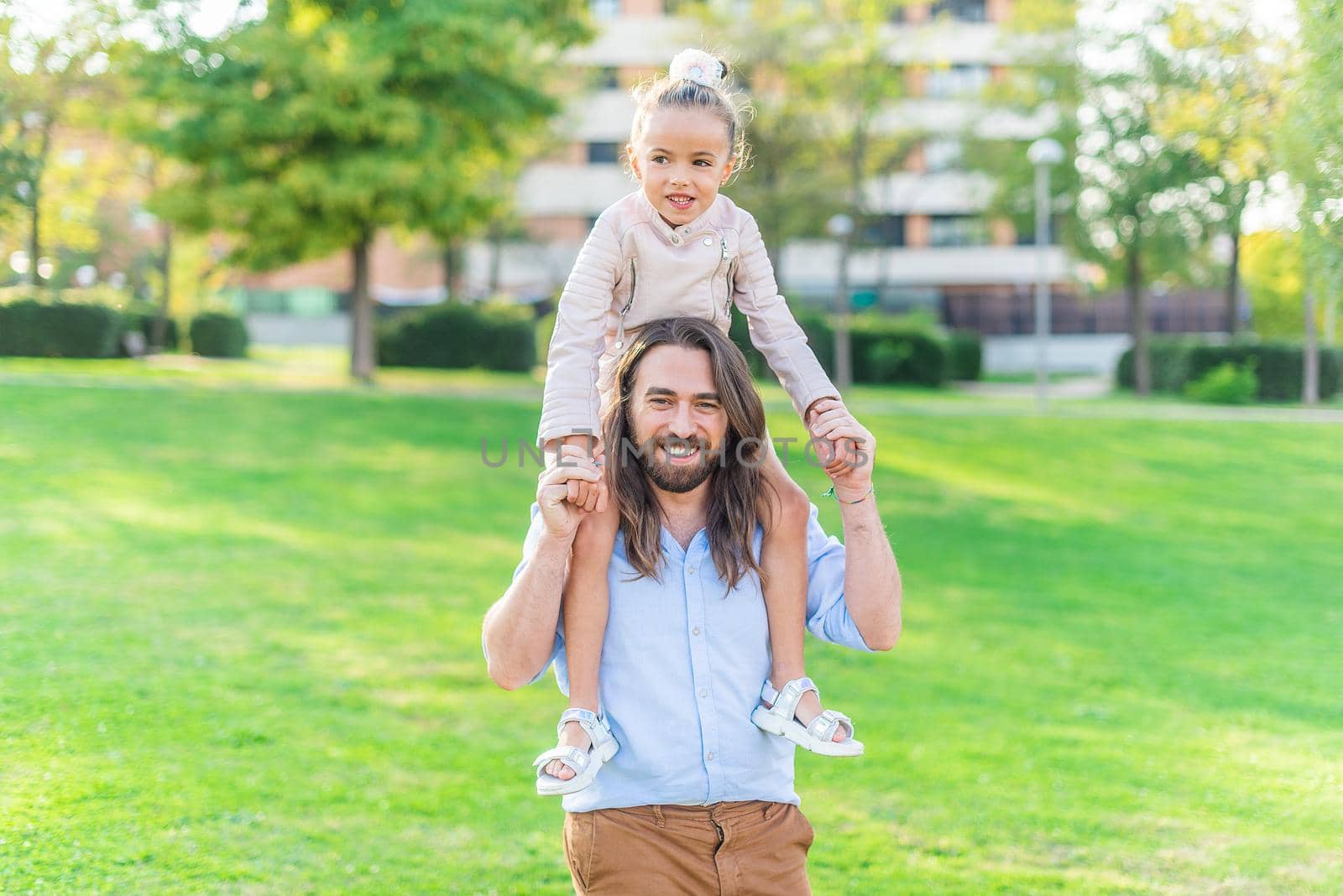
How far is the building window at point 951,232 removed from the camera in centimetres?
4688

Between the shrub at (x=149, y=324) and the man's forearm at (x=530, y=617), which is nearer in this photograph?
the man's forearm at (x=530, y=617)

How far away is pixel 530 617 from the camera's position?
245cm

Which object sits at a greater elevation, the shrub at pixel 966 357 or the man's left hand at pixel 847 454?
the shrub at pixel 966 357

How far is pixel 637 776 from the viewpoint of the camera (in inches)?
100

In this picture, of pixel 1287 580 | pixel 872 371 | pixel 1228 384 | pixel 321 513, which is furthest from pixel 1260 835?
pixel 872 371

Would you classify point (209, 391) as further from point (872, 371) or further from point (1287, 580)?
point (872, 371)

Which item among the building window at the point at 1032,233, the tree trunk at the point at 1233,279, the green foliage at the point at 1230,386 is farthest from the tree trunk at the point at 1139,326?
the green foliage at the point at 1230,386

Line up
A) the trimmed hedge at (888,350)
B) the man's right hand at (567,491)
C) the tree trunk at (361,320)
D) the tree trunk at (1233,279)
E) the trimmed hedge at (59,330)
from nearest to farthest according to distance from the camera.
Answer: the man's right hand at (567,491)
the trimmed hedge at (59,330)
the tree trunk at (361,320)
the tree trunk at (1233,279)
the trimmed hedge at (888,350)

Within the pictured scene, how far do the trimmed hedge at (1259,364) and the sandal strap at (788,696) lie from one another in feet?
80.3

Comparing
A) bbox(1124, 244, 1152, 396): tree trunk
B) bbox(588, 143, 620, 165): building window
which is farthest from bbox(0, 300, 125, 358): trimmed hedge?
bbox(588, 143, 620, 165): building window

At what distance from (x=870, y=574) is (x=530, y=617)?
0.68m

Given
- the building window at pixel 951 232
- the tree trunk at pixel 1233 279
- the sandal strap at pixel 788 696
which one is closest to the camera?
the sandal strap at pixel 788 696

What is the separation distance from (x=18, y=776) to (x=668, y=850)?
3.88 m

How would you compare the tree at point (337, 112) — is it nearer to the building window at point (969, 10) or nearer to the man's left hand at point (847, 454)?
the man's left hand at point (847, 454)
